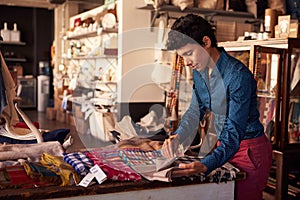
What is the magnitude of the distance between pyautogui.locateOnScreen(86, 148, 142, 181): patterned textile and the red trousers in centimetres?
56

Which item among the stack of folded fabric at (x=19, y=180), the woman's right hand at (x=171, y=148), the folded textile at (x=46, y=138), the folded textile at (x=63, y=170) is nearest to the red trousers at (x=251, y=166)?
the woman's right hand at (x=171, y=148)

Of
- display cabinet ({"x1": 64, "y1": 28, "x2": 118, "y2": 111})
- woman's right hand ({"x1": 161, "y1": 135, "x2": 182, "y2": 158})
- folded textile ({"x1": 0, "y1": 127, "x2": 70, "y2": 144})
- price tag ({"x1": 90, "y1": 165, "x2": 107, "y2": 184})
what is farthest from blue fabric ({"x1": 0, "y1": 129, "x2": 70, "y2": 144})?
display cabinet ({"x1": 64, "y1": 28, "x2": 118, "y2": 111})

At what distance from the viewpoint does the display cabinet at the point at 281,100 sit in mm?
3855

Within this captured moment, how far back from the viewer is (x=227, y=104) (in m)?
2.01

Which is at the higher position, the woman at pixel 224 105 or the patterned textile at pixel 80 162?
the woman at pixel 224 105

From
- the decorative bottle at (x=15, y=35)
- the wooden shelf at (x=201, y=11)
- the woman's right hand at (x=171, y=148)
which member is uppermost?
the wooden shelf at (x=201, y=11)

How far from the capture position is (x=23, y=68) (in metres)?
12.4

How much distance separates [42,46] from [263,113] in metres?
9.59

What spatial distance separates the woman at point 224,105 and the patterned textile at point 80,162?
405 millimetres

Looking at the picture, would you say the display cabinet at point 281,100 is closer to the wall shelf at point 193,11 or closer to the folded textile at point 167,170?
the wall shelf at point 193,11

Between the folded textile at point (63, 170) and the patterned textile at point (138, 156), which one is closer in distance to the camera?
the folded textile at point (63, 170)

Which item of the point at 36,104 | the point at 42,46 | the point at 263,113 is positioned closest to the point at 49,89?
the point at 36,104

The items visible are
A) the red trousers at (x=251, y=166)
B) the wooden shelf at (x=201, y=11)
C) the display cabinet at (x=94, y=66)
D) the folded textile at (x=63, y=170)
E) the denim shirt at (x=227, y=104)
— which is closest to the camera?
the folded textile at (x=63, y=170)

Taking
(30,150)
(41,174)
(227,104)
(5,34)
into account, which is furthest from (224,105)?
(5,34)
